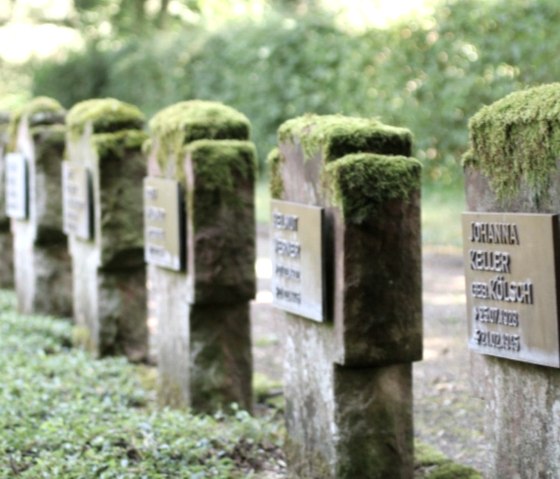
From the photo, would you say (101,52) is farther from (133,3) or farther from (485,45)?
(485,45)

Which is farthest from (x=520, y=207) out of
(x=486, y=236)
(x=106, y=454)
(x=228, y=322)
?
(x=228, y=322)

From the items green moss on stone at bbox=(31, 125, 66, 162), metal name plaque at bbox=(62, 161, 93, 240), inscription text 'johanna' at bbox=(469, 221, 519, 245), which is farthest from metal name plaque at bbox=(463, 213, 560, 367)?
green moss on stone at bbox=(31, 125, 66, 162)

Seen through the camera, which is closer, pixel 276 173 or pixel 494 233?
pixel 494 233

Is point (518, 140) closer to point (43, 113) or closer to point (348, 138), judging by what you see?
point (348, 138)

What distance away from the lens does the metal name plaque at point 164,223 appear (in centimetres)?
683

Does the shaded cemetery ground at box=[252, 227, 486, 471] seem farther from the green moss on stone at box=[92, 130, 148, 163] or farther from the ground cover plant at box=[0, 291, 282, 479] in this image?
the green moss on stone at box=[92, 130, 148, 163]

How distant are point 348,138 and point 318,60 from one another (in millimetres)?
13767

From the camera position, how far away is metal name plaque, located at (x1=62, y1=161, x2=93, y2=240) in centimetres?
874

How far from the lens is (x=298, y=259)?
17.4 feet

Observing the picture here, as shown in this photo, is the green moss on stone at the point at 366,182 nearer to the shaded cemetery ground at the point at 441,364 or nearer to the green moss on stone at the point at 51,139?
the shaded cemetery ground at the point at 441,364

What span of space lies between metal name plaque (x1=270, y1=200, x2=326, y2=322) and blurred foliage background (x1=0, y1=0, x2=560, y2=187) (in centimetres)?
418

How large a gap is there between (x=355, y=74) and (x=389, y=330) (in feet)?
40.1

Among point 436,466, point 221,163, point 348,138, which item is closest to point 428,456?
point 436,466

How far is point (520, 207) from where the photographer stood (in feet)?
13.3
